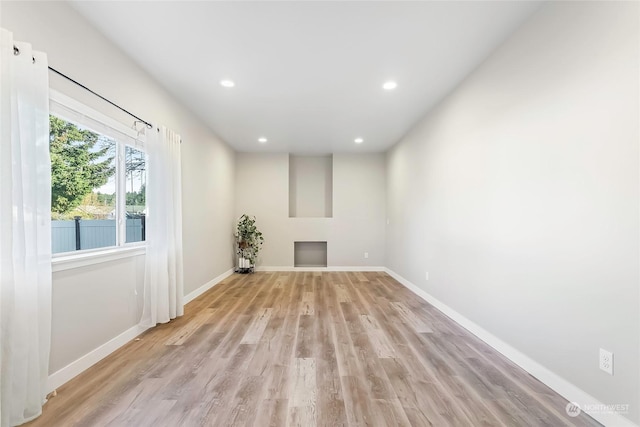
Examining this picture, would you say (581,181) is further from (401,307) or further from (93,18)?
(93,18)

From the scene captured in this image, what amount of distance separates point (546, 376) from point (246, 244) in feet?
17.8

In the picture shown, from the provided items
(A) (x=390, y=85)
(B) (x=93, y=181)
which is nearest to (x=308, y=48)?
(A) (x=390, y=85)

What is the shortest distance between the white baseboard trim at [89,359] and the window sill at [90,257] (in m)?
0.70

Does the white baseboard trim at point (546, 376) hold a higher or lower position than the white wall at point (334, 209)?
lower

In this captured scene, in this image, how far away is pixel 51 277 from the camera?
1.80 m

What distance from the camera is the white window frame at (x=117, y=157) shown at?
1993 mm

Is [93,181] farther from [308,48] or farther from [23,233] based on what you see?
[308,48]

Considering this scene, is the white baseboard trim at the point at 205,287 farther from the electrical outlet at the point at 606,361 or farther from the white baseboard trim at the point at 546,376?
the electrical outlet at the point at 606,361

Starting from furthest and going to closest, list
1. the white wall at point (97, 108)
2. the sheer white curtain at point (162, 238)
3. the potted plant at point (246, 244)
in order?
the potted plant at point (246, 244) < the sheer white curtain at point (162, 238) < the white wall at point (97, 108)

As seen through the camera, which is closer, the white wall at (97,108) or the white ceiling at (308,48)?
the white wall at (97,108)

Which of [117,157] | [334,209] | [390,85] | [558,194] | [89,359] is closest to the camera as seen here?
[558,194]

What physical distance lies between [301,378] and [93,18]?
315 centimetres

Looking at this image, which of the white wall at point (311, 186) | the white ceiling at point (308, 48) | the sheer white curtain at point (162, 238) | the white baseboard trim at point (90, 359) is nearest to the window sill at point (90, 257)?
the sheer white curtain at point (162, 238)

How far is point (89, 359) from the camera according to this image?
219cm
